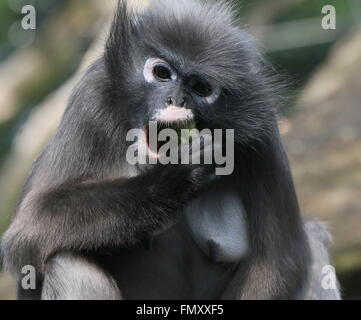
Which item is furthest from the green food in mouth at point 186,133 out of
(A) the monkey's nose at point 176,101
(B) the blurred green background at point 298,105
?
(B) the blurred green background at point 298,105

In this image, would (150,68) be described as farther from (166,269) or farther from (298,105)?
(298,105)

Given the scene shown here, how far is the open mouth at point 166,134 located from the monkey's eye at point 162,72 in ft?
1.03

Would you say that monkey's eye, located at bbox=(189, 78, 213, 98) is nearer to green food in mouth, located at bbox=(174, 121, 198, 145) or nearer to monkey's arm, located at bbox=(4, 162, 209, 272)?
green food in mouth, located at bbox=(174, 121, 198, 145)

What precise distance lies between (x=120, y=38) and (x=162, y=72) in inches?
15.3

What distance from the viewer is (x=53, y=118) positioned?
9.70m

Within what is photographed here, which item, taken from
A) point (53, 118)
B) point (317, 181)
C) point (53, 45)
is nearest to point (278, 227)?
point (317, 181)

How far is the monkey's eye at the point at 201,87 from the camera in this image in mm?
5227

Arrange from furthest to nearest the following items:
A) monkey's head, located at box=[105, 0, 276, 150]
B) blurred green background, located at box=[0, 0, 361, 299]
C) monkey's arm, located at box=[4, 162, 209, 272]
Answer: blurred green background, located at box=[0, 0, 361, 299] < monkey's head, located at box=[105, 0, 276, 150] < monkey's arm, located at box=[4, 162, 209, 272]

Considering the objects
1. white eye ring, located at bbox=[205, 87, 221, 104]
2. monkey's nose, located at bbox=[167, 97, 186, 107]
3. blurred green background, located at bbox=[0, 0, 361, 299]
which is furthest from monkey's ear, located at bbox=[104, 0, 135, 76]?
blurred green background, located at bbox=[0, 0, 361, 299]

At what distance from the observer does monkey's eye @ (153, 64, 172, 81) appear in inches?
206

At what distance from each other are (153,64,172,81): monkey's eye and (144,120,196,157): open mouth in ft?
1.03

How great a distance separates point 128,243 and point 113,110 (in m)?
0.80

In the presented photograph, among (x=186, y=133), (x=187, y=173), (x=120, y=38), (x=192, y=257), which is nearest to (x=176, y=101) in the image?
(x=186, y=133)

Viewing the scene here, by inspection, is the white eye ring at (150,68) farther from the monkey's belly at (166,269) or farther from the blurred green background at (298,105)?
the blurred green background at (298,105)
